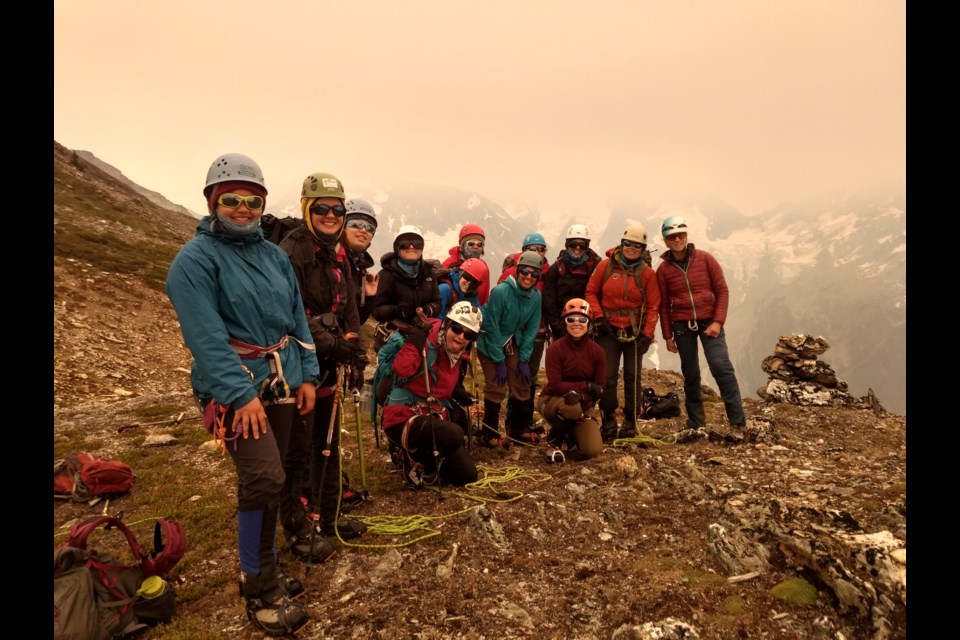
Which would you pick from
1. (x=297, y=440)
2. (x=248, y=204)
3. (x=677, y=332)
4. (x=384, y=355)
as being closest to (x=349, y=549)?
(x=297, y=440)

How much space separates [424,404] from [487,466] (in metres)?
2.16

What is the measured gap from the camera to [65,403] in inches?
659

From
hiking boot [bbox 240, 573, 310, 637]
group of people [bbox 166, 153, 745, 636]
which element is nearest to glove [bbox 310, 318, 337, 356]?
group of people [bbox 166, 153, 745, 636]

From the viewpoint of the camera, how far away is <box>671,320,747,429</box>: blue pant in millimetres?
10445

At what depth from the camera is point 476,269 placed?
1035 cm

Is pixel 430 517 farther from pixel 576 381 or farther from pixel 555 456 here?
pixel 576 381

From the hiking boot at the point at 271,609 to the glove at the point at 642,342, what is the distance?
27.5 ft

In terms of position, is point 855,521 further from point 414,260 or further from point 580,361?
point 414,260

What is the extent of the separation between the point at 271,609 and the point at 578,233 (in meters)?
9.21

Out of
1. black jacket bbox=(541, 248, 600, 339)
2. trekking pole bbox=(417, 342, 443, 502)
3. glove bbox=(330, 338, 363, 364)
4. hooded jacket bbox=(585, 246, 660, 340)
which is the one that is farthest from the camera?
black jacket bbox=(541, 248, 600, 339)

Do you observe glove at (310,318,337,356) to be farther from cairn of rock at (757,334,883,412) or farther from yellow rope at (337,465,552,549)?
cairn of rock at (757,334,883,412)

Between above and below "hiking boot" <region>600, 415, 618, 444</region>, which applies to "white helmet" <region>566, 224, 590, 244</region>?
above

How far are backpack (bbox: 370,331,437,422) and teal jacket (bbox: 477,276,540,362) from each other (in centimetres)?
219

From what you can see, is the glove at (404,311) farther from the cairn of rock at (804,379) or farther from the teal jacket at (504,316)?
the cairn of rock at (804,379)
